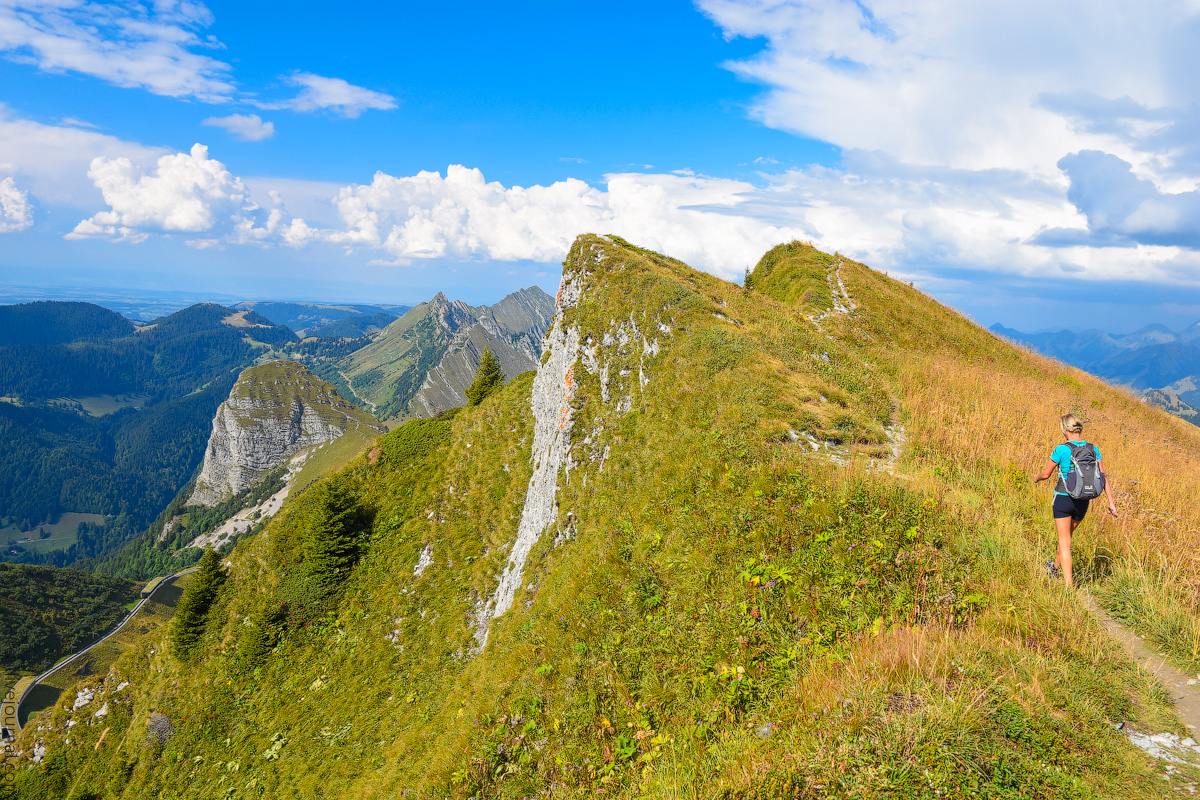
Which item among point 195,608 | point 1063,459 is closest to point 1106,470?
point 1063,459

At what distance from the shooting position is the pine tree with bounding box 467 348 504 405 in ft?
145

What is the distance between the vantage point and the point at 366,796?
14.5 meters

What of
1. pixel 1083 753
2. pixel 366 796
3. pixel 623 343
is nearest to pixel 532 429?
pixel 623 343

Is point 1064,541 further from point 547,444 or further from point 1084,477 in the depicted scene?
point 547,444

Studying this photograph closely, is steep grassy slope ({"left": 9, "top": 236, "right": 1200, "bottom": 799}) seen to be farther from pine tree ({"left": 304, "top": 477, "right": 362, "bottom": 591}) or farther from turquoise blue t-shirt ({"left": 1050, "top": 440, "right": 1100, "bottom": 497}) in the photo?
turquoise blue t-shirt ({"left": 1050, "top": 440, "right": 1100, "bottom": 497})

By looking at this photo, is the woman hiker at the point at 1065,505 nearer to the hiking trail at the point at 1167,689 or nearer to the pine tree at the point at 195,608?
the hiking trail at the point at 1167,689

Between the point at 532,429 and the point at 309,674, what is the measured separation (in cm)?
1872

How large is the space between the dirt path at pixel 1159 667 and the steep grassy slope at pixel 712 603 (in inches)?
9.3

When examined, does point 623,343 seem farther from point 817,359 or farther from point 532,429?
point 532,429

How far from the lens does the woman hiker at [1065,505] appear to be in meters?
7.77

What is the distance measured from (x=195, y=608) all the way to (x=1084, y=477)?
154ft

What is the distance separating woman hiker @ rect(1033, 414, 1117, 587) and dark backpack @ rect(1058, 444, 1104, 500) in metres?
0.04

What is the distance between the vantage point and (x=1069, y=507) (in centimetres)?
798

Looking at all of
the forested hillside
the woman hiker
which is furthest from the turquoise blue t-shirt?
the forested hillside
